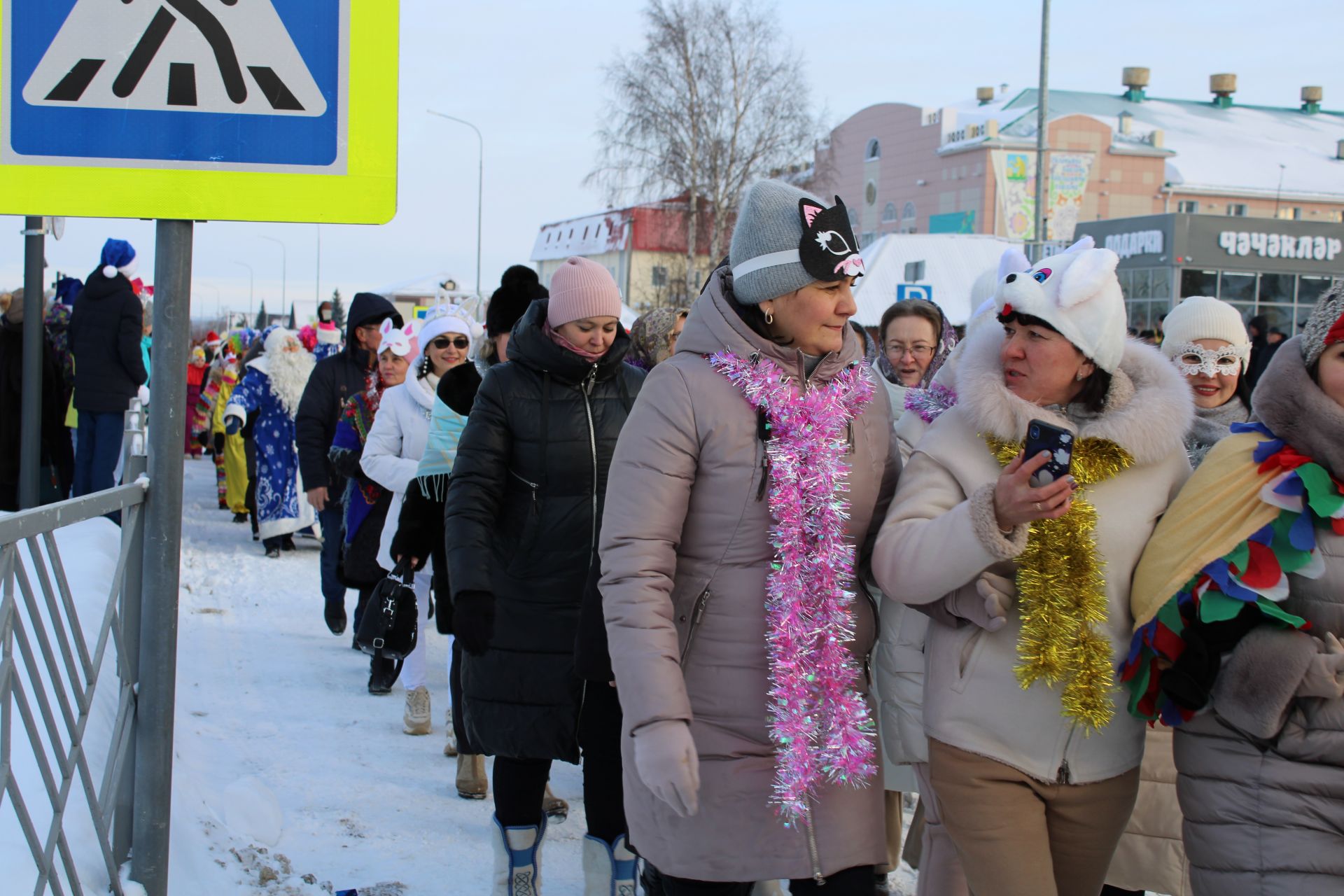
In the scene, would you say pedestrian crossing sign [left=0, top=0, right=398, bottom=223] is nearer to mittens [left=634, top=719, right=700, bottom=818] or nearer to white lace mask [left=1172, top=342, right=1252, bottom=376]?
mittens [left=634, top=719, right=700, bottom=818]

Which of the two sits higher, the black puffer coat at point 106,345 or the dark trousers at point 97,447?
the black puffer coat at point 106,345

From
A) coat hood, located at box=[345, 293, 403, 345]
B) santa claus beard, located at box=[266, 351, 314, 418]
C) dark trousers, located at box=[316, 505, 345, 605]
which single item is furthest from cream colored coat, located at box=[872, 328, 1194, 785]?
santa claus beard, located at box=[266, 351, 314, 418]

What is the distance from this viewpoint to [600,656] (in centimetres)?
310

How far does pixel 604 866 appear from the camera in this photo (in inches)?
151

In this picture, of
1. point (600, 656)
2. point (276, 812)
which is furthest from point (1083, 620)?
point (276, 812)

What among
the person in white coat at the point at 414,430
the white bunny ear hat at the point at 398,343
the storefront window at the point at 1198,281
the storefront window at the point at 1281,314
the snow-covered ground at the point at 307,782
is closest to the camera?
the snow-covered ground at the point at 307,782

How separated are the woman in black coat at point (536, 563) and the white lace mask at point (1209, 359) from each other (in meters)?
1.88

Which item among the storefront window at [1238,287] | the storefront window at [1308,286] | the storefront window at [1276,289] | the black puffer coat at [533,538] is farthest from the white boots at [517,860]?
the storefront window at [1308,286]

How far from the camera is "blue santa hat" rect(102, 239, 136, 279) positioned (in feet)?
31.6

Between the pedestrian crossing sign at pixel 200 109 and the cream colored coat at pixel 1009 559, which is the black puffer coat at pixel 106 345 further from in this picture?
the cream colored coat at pixel 1009 559

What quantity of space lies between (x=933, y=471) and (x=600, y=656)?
0.95 meters

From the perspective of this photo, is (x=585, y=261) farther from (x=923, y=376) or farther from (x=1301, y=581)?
(x=1301, y=581)

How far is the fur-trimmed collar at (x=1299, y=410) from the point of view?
240 centimetres

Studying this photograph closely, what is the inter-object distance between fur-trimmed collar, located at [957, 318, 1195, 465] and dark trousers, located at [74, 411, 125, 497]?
849cm
